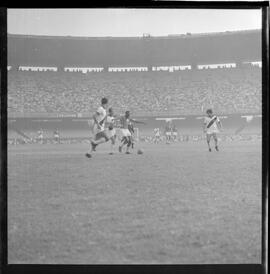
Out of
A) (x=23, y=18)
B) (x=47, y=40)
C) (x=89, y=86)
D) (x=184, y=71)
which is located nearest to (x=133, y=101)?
(x=89, y=86)

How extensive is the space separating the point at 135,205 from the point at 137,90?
2.91 m

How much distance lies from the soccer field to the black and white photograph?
0.05 feet

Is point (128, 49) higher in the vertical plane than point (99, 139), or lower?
higher

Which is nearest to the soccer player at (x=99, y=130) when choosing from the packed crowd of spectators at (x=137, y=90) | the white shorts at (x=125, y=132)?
the packed crowd of spectators at (x=137, y=90)

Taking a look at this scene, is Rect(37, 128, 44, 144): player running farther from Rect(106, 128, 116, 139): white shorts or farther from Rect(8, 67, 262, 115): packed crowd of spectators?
Rect(106, 128, 116, 139): white shorts

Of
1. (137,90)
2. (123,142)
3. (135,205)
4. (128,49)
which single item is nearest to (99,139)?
(123,142)

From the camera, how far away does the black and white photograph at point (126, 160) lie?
14.2 ft

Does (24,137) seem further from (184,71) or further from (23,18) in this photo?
(184,71)

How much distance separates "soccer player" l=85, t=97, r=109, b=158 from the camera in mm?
5715

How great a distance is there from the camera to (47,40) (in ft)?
19.3

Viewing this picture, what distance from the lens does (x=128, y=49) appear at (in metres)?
6.54

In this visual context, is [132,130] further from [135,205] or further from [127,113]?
[135,205]

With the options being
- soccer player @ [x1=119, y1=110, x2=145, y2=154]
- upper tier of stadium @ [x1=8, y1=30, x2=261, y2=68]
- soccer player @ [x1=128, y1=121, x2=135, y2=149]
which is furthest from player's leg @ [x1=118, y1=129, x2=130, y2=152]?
upper tier of stadium @ [x1=8, y1=30, x2=261, y2=68]

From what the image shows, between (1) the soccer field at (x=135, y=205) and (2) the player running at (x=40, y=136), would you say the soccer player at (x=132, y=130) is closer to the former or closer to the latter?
(1) the soccer field at (x=135, y=205)
